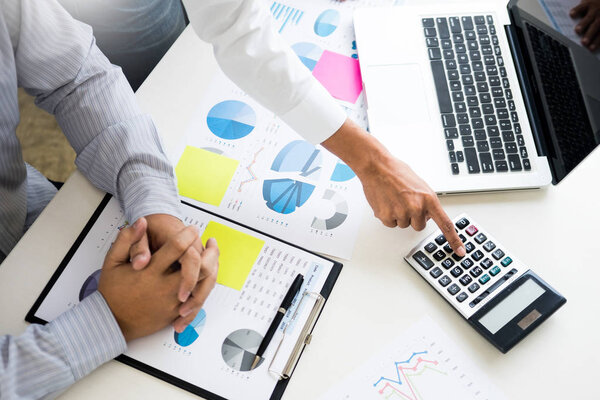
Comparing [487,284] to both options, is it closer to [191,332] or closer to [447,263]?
[447,263]

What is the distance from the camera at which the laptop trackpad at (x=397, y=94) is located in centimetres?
86

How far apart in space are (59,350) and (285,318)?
0.95 feet

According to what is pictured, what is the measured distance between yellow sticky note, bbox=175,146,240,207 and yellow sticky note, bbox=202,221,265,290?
2.0 inches

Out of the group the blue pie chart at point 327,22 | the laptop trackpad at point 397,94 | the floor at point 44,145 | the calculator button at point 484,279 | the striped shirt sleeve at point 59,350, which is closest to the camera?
the striped shirt sleeve at point 59,350

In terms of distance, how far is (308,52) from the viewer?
0.95m

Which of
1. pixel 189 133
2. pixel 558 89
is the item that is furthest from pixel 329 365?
pixel 558 89

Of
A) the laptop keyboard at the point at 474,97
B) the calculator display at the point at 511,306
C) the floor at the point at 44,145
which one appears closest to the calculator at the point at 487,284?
the calculator display at the point at 511,306

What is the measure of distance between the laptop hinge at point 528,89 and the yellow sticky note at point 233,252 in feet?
1.52

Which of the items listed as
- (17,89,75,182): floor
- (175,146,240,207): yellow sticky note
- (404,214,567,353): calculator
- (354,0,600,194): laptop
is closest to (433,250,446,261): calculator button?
(404,214,567,353): calculator

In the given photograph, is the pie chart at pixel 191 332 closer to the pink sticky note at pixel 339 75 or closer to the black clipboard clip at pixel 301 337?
the black clipboard clip at pixel 301 337

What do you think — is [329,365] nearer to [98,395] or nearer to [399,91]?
[98,395]

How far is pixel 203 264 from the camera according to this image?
703mm

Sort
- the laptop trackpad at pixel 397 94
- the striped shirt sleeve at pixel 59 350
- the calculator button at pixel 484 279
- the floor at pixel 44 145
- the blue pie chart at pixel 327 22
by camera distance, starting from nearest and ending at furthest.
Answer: the striped shirt sleeve at pixel 59 350 → the calculator button at pixel 484 279 → the laptop trackpad at pixel 397 94 → the blue pie chart at pixel 327 22 → the floor at pixel 44 145

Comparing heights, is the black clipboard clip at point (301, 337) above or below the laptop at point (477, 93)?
below
